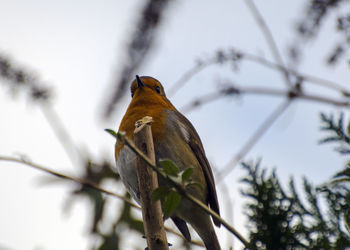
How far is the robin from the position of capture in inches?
128

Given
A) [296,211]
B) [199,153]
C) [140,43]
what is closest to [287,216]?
[296,211]

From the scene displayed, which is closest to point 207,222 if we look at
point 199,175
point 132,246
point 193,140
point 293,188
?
point 199,175

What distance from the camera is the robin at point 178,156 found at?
326 cm

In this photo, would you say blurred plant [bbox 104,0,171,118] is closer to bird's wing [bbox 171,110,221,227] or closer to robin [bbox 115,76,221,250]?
robin [bbox 115,76,221,250]

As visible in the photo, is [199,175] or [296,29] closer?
[296,29]

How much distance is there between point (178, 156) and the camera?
3316 mm

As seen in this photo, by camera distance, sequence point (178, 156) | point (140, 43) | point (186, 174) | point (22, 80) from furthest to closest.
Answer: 1. point (178, 156)
2. point (22, 80)
3. point (140, 43)
4. point (186, 174)

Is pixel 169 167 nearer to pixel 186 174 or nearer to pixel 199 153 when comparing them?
pixel 186 174

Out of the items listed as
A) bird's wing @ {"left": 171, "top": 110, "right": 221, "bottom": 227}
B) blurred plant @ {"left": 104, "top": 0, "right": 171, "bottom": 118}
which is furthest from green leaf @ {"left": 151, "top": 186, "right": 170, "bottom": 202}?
bird's wing @ {"left": 171, "top": 110, "right": 221, "bottom": 227}

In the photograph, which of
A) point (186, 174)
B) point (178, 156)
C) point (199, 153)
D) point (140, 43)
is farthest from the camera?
point (199, 153)

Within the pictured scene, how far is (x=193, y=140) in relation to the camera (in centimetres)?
376

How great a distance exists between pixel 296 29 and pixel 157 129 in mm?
1410

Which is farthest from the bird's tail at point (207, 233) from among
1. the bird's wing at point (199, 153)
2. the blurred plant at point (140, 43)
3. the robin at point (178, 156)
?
the blurred plant at point (140, 43)

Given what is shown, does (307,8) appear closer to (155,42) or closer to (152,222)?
(155,42)
